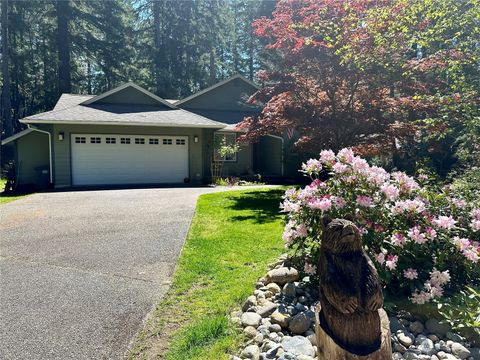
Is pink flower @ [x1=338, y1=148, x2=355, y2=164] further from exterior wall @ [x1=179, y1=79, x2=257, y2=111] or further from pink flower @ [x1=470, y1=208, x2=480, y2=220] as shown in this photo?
exterior wall @ [x1=179, y1=79, x2=257, y2=111]

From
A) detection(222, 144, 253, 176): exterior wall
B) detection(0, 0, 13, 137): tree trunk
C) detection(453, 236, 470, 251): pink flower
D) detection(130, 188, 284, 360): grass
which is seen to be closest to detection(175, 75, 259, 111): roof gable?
detection(222, 144, 253, 176): exterior wall

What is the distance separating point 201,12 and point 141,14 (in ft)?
15.8

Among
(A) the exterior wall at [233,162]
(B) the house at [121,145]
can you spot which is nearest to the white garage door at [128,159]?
(B) the house at [121,145]

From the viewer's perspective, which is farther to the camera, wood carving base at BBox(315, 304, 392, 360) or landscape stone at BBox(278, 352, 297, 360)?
landscape stone at BBox(278, 352, 297, 360)

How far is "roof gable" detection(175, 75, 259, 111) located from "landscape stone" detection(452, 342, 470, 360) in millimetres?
16999

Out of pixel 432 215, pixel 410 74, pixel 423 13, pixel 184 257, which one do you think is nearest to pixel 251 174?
pixel 410 74

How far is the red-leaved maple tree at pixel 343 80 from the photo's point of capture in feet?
25.1

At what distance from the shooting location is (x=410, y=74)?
8.02 m

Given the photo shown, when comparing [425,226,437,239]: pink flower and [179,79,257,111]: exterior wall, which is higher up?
[179,79,257,111]: exterior wall

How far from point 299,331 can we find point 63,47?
2666 cm

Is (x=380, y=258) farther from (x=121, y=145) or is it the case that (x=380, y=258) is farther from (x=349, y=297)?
(x=121, y=145)

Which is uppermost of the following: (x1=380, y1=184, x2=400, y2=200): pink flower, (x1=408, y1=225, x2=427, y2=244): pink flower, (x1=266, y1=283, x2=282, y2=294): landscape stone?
(x1=380, y1=184, x2=400, y2=200): pink flower

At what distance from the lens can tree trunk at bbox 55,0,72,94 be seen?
929 inches

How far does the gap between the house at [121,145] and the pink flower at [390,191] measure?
11.1 m
